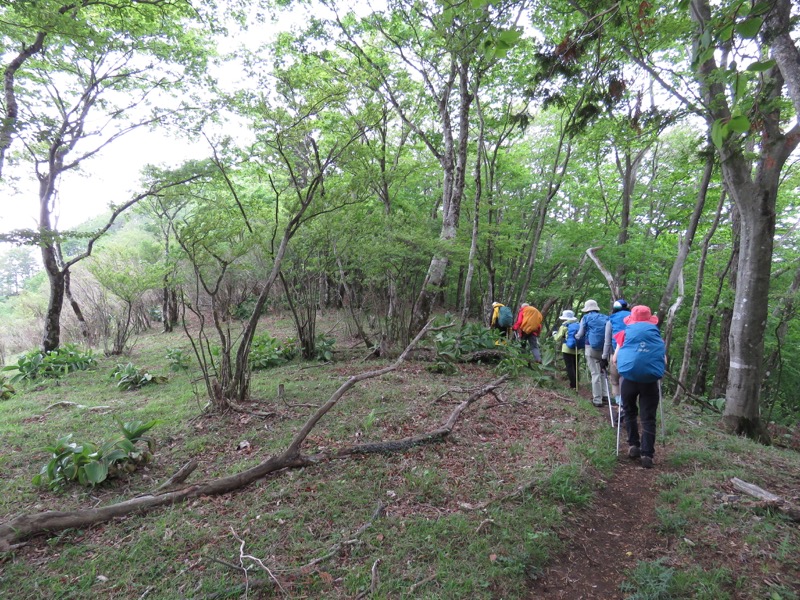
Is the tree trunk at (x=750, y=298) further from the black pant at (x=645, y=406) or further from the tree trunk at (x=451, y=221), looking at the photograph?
the tree trunk at (x=451, y=221)

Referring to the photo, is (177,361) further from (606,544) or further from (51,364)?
(606,544)

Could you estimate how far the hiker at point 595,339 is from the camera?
6.32 m

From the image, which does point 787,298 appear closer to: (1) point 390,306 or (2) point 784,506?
(2) point 784,506

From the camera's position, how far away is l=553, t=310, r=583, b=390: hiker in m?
7.11

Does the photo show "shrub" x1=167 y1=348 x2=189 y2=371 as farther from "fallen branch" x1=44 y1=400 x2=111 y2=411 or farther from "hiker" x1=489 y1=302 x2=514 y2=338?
"hiker" x1=489 y1=302 x2=514 y2=338

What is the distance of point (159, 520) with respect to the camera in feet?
10.6

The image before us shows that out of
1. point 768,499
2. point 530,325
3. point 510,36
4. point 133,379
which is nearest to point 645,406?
point 768,499

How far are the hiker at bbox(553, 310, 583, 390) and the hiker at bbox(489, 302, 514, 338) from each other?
5.80ft

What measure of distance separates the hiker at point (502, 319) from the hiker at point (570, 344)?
1769 millimetres

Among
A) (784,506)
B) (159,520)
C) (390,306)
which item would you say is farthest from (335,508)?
(390,306)

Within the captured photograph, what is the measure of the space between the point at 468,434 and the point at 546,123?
1507 centimetres

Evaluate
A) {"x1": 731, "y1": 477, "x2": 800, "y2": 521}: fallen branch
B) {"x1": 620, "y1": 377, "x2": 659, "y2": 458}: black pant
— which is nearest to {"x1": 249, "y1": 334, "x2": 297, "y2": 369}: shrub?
{"x1": 620, "y1": 377, "x2": 659, "y2": 458}: black pant

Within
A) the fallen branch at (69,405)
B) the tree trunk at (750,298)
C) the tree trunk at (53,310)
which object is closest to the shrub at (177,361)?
the fallen branch at (69,405)

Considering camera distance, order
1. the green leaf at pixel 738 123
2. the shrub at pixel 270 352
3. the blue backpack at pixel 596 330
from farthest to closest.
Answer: the shrub at pixel 270 352 < the blue backpack at pixel 596 330 < the green leaf at pixel 738 123
